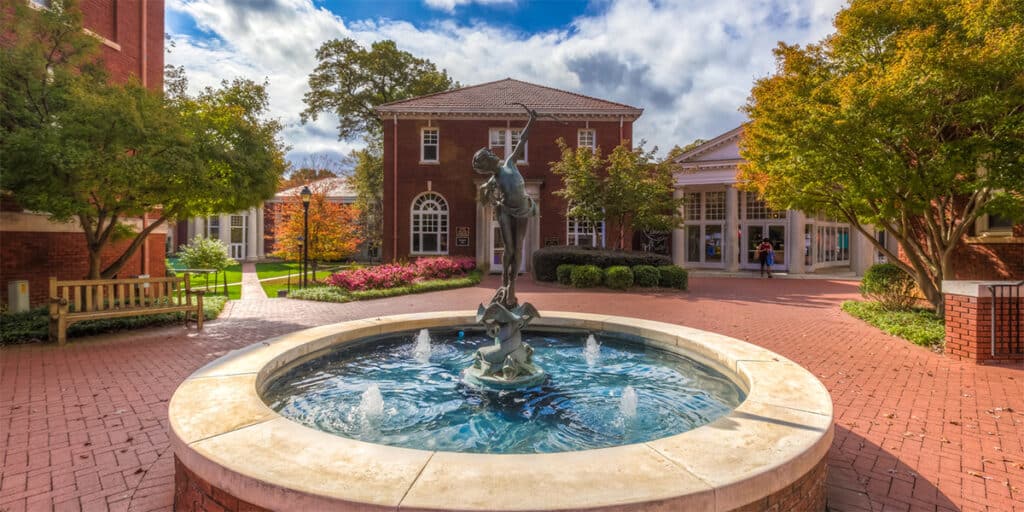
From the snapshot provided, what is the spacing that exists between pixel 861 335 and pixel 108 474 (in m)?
10.4

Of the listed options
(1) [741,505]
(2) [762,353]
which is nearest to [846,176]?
(2) [762,353]

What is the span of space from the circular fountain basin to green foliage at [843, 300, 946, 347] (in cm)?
588

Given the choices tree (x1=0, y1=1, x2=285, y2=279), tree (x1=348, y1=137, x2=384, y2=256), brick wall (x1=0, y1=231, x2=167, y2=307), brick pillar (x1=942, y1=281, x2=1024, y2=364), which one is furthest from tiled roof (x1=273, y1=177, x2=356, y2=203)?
brick pillar (x1=942, y1=281, x2=1024, y2=364)

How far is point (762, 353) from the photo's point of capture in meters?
4.91

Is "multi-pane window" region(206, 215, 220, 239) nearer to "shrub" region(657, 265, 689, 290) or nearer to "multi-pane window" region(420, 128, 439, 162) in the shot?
"multi-pane window" region(420, 128, 439, 162)

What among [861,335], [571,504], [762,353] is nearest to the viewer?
[571,504]

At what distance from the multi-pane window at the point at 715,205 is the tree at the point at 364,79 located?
62.3 ft

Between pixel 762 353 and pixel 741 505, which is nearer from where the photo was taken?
pixel 741 505

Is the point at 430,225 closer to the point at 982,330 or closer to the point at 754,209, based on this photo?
the point at 754,209

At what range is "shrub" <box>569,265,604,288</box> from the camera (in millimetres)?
15812

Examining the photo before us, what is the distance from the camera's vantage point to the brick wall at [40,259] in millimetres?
9719

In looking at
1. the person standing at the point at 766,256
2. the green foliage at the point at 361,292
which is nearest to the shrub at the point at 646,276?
the green foliage at the point at 361,292

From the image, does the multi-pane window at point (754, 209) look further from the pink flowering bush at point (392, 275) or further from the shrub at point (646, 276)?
the pink flowering bush at point (392, 275)

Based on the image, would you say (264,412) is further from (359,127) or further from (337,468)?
(359,127)
